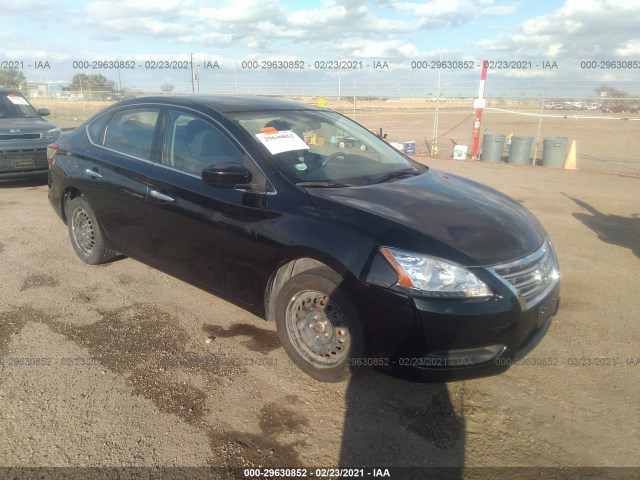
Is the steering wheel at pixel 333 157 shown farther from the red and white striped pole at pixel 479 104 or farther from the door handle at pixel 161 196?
the red and white striped pole at pixel 479 104

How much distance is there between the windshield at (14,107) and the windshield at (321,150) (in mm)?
7571

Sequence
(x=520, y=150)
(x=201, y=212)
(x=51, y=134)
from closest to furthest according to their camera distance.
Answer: (x=201, y=212) < (x=51, y=134) < (x=520, y=150)

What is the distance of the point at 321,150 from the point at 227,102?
2.98 feet

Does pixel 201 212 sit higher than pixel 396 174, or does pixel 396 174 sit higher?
pixel 396 174

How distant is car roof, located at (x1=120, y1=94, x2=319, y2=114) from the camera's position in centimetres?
385

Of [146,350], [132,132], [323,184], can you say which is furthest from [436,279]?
[132,132]

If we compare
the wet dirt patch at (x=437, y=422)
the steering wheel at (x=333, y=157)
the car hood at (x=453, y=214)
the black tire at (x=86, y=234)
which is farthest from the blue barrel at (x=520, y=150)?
the wet dirt patch at (x=437, y=422)

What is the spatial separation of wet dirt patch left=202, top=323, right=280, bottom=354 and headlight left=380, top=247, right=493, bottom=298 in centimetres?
130

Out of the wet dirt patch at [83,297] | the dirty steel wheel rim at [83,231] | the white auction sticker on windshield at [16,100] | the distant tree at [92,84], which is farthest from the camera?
the distant tree at [92,84]

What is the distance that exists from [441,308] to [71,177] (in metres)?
3.88

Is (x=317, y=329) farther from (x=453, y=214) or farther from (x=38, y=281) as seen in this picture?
(x=38, y=281)

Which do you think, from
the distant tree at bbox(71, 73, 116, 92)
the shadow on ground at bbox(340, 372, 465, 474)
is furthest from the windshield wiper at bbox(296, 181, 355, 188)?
the distant tree at bbox(71, 73, 116, 92)

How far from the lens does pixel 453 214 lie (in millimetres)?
3139

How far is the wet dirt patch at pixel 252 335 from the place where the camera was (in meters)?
3.54
